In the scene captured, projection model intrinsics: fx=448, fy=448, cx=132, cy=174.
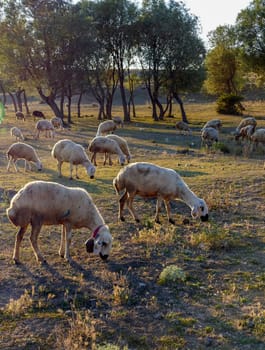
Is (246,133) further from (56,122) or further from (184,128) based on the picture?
(56,122)

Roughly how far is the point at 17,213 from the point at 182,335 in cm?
382

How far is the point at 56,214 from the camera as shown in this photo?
8711 mm

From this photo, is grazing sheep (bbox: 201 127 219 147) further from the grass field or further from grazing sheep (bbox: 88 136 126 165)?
the grass field

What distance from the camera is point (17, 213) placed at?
27.0ft

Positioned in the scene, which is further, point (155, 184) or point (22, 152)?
point (22, 152)

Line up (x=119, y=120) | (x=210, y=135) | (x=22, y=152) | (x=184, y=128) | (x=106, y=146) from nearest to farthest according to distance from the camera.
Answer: (x=22, y=152), (x=106, y=146), (x=210, y=135), (x=184, y=128), (x=119, y=120)

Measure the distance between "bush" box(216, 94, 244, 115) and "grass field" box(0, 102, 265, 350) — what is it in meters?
37.6

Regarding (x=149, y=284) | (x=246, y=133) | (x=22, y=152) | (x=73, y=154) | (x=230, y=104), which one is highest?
(x=230, y=104)

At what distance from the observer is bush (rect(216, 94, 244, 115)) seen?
164 ft

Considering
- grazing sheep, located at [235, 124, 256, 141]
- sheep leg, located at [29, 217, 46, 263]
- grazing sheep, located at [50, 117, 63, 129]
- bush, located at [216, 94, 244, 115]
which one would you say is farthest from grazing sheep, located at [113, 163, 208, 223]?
bush, located at [216, 94, 244, 115]

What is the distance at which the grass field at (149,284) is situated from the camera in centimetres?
604

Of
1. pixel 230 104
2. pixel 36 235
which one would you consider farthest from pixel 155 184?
pixel 230 104

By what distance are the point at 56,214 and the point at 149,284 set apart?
2.33 meters

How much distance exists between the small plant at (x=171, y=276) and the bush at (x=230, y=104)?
44.1 metres
